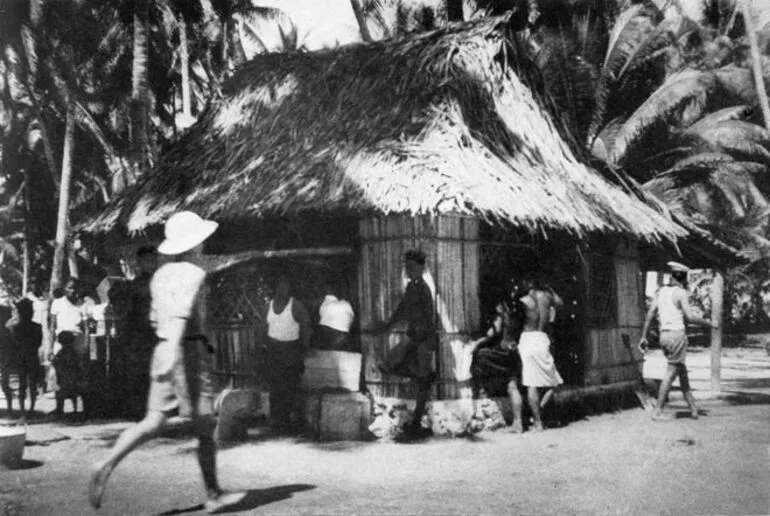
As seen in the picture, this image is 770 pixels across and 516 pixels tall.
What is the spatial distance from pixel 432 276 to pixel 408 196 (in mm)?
911

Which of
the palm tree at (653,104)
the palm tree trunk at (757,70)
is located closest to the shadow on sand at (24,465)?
the palm tree trunk at (757,70)

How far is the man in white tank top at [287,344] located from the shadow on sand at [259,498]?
2.50m

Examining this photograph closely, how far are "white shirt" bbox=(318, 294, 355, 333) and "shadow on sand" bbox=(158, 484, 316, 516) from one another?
102 inches

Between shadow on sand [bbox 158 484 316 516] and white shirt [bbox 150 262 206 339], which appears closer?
white shirt [bbox 150 262 206 339]

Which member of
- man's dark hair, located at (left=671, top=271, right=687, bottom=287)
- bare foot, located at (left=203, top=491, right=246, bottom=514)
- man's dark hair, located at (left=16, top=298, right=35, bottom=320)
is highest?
man's dark hair, located at (left=671, top=271, right=687, bottom=287)

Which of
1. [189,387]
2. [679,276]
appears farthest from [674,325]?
[189,387]

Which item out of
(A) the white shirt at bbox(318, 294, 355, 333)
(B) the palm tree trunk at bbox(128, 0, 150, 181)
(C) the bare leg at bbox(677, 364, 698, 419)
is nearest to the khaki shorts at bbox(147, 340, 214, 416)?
(A) the white shirt at bbox(318, 294, 355, 333)

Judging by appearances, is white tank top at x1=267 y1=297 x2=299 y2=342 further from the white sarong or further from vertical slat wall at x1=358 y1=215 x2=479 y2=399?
the white sarong

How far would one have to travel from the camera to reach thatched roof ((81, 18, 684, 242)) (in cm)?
803

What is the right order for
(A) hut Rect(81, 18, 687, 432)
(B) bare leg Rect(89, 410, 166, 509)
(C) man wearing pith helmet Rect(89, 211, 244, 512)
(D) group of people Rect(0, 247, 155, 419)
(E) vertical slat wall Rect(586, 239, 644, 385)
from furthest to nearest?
1. (E) vertical slat wall Rect(586, 239, 644, 385)
2. (D) group of people Rect(0, 247, 155, 419)
3. (A) hut Rect(81, 18, 687, 432)
4. (C) man wearing pith helmet Rect(89, 211, 244, 512)
5. (B) bare leg Rect(89, 410, 166, 509)

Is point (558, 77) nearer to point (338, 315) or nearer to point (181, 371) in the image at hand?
point (338, 315)

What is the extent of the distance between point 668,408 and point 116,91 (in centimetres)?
1637

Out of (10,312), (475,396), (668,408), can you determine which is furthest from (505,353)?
(10,312)

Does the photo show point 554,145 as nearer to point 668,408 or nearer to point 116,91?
point 668,408
